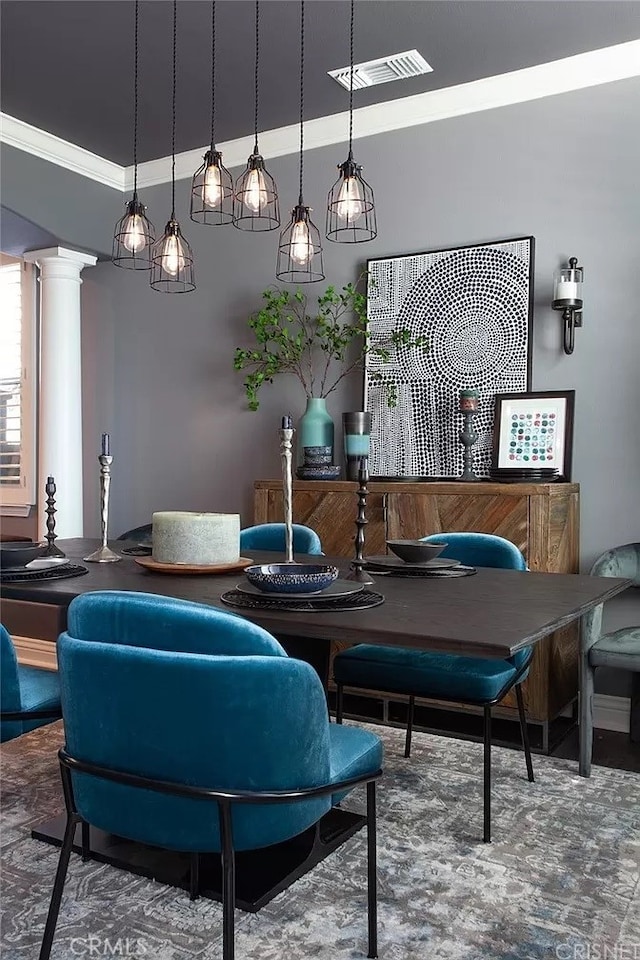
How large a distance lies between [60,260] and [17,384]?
105cm

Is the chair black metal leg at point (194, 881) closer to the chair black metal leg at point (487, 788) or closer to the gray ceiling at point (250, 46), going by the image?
the chair black metal leg at point (487, 788)

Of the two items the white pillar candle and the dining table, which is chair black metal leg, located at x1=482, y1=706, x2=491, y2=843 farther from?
the white pillar candle

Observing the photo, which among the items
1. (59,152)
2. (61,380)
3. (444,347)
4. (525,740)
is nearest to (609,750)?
(525,740)

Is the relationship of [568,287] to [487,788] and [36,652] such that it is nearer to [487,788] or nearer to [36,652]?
[487,788]

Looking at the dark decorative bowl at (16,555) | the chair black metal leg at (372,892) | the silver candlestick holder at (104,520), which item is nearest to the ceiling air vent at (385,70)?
the silver candlestick holder at (104,520)

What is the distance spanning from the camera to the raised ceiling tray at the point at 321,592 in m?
1.87

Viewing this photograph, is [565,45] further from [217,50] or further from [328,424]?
[328,424]

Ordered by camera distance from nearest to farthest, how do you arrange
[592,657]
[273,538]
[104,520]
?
[104,520] < [592,657] < [273,538]

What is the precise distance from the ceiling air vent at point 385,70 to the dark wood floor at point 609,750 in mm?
3001

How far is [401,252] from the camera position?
4.21 metres

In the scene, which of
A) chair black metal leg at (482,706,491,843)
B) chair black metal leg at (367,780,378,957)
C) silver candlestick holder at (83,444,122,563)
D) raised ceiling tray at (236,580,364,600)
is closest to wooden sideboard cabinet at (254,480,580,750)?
chair black metal leg at (482,706,491,843)

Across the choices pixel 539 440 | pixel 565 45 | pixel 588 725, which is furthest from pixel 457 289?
pixel 588 725

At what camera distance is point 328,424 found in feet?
13.8

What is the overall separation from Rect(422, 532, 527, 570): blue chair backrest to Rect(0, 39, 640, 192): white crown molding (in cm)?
219
